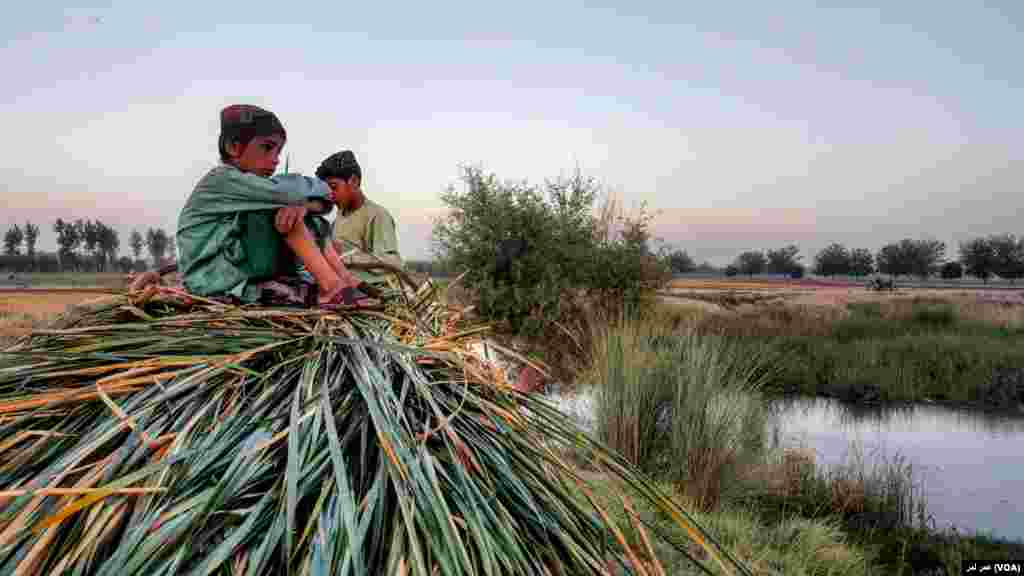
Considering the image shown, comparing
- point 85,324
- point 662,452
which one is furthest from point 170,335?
point 662,452

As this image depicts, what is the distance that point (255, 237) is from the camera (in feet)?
6.37

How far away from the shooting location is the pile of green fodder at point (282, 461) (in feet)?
3.36

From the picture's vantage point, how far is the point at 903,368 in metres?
18.1

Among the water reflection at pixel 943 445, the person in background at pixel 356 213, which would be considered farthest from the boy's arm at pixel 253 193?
the water reflection at pixel 943 445

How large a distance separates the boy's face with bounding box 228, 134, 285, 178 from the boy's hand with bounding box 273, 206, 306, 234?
0.37 metres

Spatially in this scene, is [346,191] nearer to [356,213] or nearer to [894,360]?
[356,213]

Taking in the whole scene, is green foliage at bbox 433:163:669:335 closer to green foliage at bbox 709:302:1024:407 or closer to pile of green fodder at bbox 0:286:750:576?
green foliage at bbox 709:302:1024:407

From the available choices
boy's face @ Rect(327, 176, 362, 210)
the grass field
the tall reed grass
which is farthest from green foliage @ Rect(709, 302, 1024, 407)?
boy's face @ Rect(327, 176, 362, 210)

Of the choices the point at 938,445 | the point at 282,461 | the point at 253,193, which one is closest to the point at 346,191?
the point at 253,193

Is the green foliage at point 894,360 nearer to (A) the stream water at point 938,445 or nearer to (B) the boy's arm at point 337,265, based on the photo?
(A) the stream water at point 938,445

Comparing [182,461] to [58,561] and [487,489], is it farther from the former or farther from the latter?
[487,489]

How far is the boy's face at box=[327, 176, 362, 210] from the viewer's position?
3883 mm

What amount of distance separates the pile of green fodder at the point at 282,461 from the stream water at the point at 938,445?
5.87 m

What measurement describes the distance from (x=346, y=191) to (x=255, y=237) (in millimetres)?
2047
